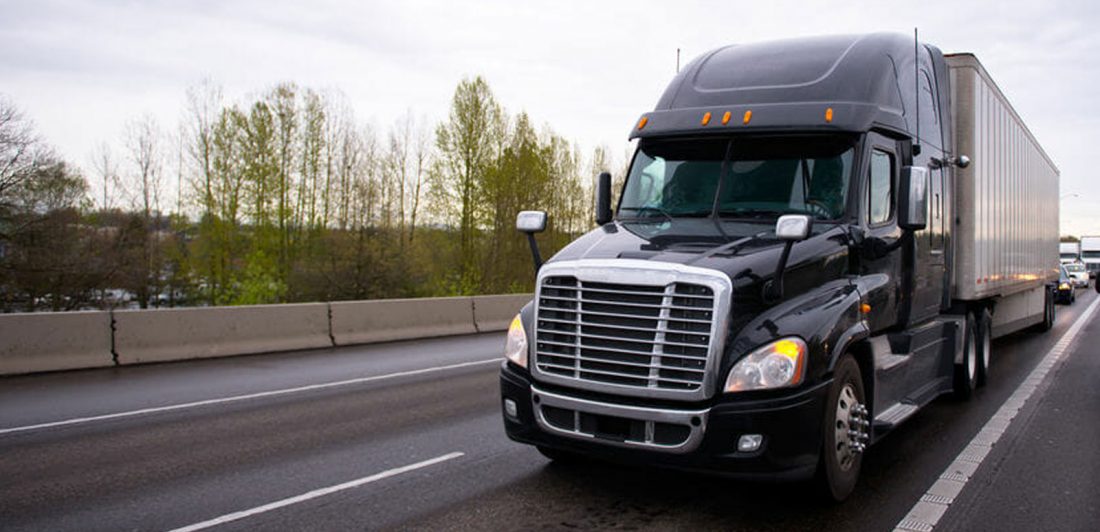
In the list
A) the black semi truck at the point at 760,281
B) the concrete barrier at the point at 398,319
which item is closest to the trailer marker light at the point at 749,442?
the black semi truck at the point at 760,281

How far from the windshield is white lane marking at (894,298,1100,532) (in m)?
2.01

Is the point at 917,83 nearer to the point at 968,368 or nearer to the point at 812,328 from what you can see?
the point at 968,368

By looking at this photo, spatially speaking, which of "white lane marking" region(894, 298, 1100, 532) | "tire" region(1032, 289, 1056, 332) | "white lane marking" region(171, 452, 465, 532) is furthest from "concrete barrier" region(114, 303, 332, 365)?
"tire" region(1032, 289, 1056, 332)

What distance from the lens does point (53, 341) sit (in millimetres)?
11312

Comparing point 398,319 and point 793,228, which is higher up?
point 793,228

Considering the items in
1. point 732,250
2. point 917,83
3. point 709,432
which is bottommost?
point 709,432

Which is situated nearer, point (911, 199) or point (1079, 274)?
point (911, 199)

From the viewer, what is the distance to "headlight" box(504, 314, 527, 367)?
17.7ft

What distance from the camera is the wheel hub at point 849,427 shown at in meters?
5.20

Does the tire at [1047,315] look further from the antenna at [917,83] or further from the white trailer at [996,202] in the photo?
the antenna at [917,83]

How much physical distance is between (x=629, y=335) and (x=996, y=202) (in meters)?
8.08

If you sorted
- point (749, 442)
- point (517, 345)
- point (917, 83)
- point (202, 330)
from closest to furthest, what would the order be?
point (749, 442)
point (517, 345)
point (917, 83)
point (202, 330)

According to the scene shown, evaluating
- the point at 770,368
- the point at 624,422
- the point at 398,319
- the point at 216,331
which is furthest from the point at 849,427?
the point at 398,319

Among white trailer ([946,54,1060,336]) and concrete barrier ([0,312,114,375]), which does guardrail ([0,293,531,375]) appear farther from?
white trailer ([946,54,1060,336])
